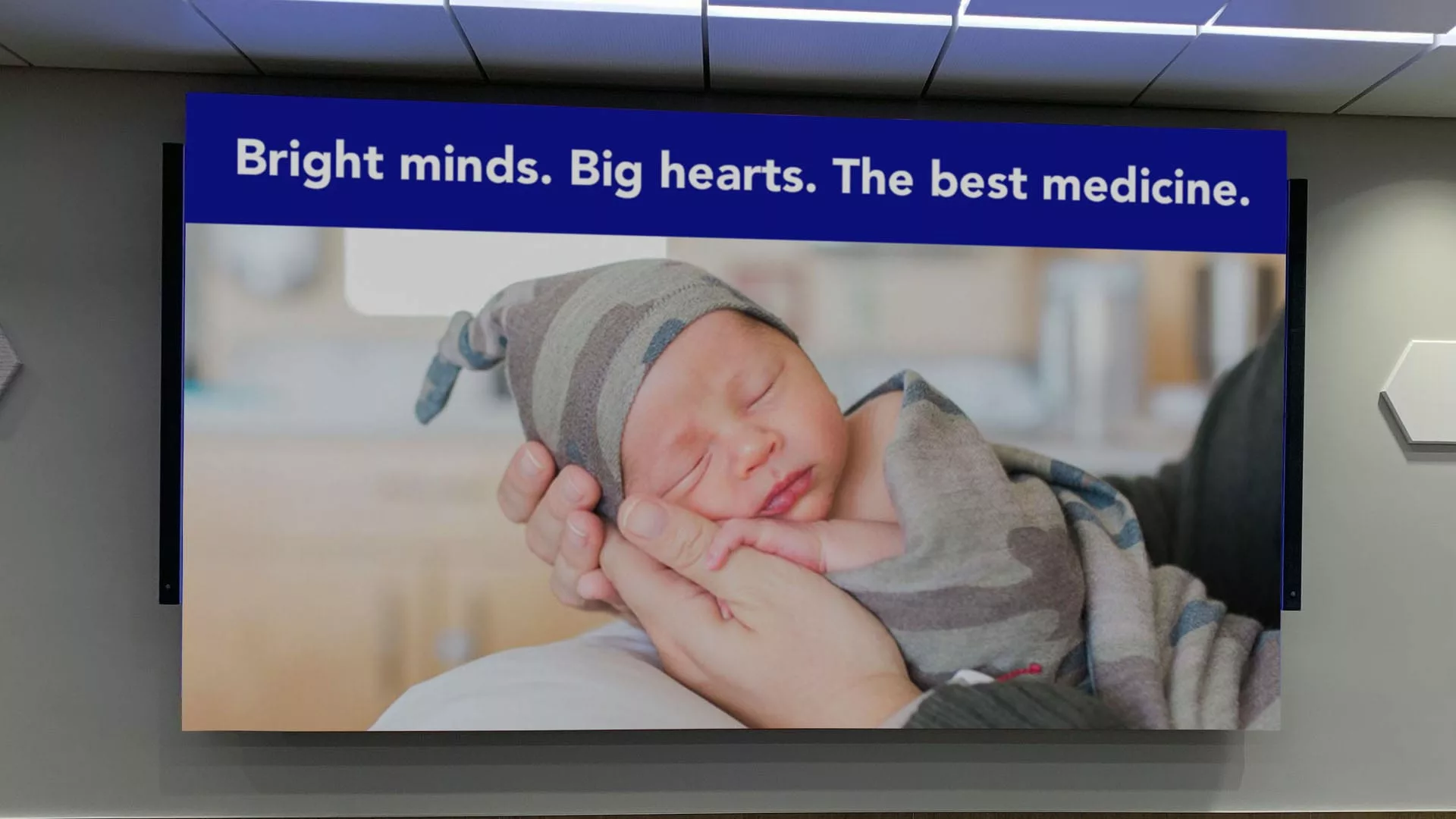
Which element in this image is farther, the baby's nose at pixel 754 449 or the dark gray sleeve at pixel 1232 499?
the dark gray sleeve at pixel 1232 499

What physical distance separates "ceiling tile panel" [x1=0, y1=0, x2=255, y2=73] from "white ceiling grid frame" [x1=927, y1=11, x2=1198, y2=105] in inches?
64.4

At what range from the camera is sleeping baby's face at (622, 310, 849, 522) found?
7.23 feet

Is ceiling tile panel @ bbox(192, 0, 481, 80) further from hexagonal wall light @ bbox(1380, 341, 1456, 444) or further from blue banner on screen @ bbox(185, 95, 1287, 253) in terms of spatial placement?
hexagonal wall light @ bbox(1380, 341, 1456, 444)

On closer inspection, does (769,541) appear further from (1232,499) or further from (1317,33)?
(1317,33)

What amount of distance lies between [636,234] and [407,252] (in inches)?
19.9

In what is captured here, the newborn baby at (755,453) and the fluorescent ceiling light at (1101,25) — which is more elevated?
the fluorescent ceiling light at (1101,25)

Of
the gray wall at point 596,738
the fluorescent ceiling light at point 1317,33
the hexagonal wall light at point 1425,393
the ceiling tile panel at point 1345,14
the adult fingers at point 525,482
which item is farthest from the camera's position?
the hexagonal wall light at point 1425,393

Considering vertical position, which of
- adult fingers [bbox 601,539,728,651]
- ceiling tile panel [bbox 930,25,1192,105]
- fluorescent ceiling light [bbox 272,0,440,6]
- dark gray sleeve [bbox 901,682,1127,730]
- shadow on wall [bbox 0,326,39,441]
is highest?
fluorescent ceiling light [bbox 272,0,440,6]

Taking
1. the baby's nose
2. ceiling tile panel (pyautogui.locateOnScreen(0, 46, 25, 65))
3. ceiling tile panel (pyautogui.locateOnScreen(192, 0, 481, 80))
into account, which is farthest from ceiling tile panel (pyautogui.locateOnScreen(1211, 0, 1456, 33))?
ceiling tile panel (pyautogui.locateOnScreen(0, 46, 25, 65))

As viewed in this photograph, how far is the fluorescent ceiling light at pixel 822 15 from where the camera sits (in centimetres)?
210

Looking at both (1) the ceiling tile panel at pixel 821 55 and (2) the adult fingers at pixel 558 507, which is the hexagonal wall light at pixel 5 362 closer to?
(2) the adult fingers at pixel 558 507

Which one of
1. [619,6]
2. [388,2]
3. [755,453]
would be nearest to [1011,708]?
[755,453]

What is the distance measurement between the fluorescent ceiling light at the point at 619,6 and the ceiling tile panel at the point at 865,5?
51mm

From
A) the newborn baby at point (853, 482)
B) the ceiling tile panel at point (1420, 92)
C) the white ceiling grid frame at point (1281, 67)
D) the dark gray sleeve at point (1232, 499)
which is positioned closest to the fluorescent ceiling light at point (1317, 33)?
the white ceiling grid frame at point (1281, 67)
